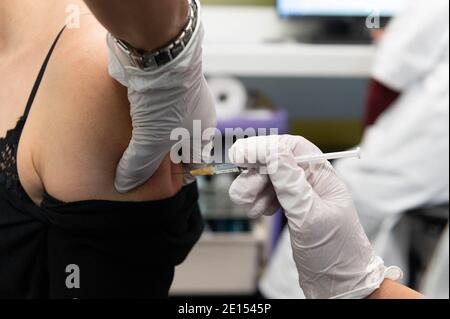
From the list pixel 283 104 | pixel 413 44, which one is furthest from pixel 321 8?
pixel 413 44

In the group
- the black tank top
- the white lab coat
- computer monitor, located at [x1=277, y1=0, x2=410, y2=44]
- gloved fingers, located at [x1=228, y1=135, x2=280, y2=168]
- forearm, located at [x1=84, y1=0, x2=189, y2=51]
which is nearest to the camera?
forearm, located at [x1=84, y1=0, x2=189, y2=51]

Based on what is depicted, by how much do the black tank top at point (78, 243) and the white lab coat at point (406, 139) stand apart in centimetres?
79

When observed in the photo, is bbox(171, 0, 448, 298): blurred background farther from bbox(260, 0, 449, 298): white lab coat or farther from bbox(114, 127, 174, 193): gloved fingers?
bbox(114, 127, 174, 193): gloved fingers

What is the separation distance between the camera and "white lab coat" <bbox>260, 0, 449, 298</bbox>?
158 centimetres

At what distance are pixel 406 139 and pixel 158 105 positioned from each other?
3.47 ft

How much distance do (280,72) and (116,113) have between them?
1347mm

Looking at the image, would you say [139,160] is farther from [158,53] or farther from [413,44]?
[413,44]

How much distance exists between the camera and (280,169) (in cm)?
74

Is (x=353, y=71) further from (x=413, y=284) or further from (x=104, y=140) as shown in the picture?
(x=104, y=140)

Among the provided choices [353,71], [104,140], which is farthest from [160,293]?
[353,71]

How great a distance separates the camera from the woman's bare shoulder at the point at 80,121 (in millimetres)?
798

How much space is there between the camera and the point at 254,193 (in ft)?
2.51

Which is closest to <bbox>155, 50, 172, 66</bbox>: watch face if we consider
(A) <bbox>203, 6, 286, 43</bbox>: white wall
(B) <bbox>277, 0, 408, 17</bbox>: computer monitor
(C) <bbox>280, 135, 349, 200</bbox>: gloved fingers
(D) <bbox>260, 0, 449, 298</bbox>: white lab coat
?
(C) <bbox>280, 135, 349, 200</bbox>: gloved fingers

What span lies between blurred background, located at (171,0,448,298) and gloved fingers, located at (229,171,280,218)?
0.70 metres
